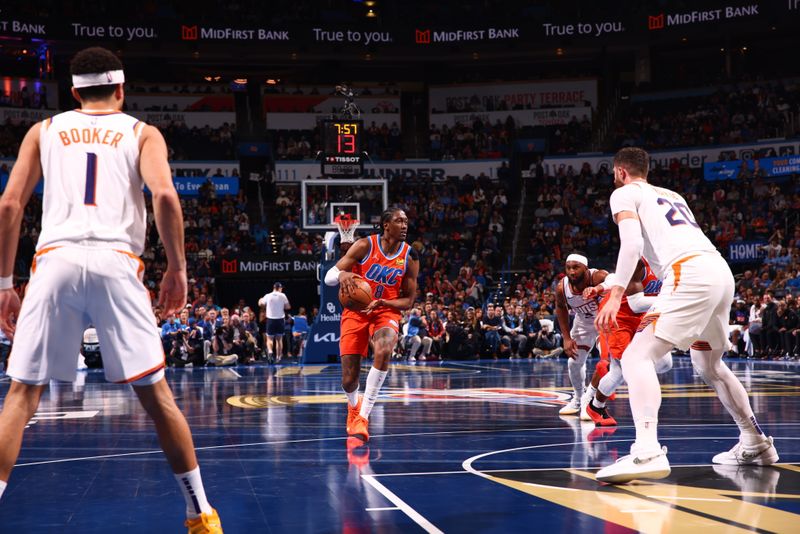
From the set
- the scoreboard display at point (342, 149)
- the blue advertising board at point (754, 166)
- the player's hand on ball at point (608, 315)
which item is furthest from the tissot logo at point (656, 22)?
the player's hand on ball at point (608, 315)

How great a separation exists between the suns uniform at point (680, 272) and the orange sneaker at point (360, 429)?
9.22 feet

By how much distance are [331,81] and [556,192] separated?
1146 cm

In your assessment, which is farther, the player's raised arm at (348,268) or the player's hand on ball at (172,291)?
the player's raised arm at (348,268)

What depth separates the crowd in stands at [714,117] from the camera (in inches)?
1242

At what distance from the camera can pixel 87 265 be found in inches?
156

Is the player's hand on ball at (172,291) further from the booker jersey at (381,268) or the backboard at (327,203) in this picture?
the backboard at (327,203)

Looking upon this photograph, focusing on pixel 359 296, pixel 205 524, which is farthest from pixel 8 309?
pixel 359 296

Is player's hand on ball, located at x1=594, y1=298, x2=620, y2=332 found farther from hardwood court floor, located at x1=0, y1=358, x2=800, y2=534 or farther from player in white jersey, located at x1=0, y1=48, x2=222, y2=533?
player in white jersey, located at x1=0, y1=48, x2=222, y2=533

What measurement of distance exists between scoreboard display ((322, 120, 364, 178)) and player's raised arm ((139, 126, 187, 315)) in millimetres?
16361

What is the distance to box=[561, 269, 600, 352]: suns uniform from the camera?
9719 millimetres

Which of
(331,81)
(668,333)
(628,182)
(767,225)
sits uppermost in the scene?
(331,81)

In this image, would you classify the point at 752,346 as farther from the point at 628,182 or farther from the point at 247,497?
the point at 247,497

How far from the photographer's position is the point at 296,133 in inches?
1467

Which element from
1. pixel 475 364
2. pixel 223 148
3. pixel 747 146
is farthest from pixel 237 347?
pixel 747 146
